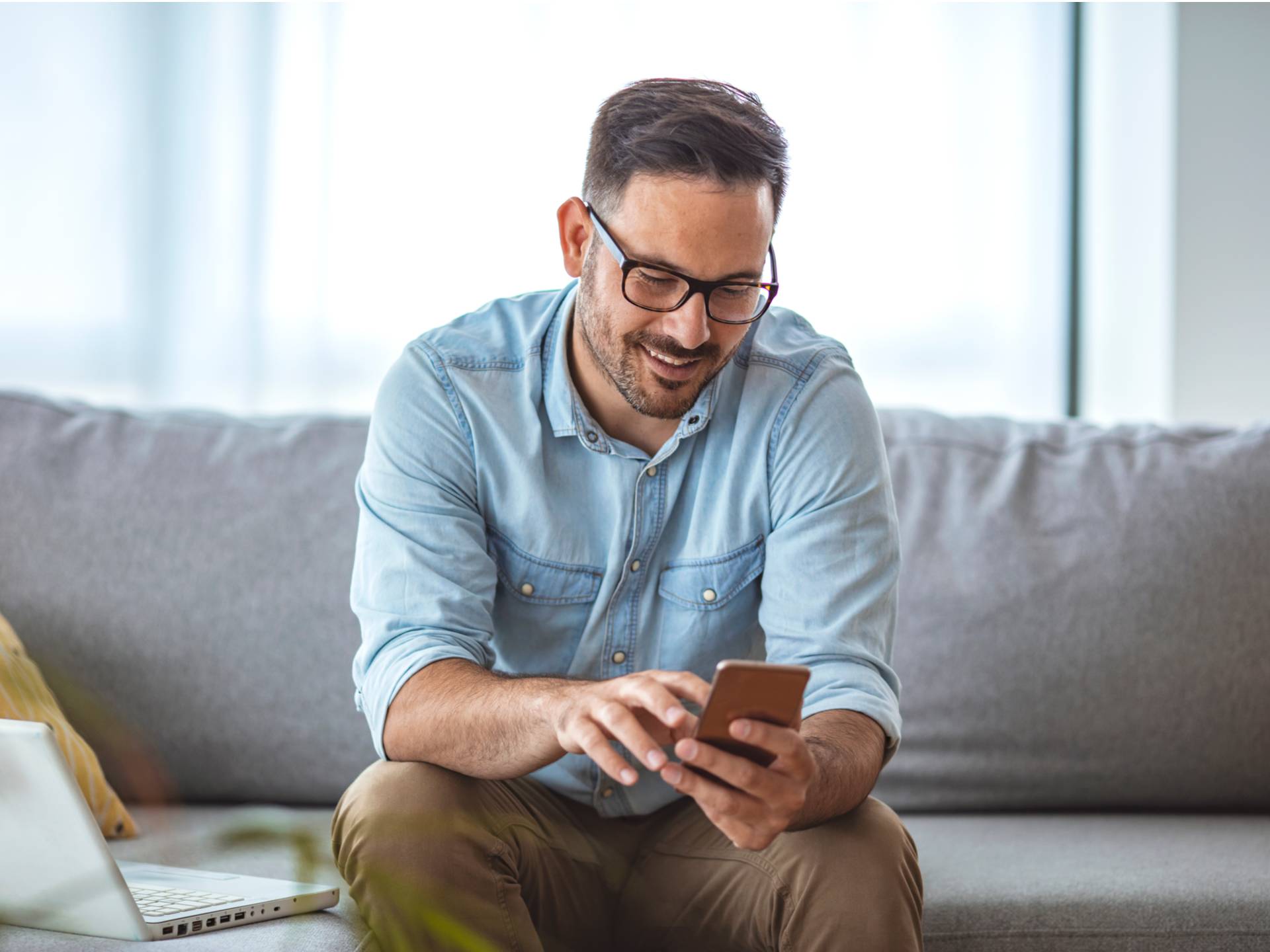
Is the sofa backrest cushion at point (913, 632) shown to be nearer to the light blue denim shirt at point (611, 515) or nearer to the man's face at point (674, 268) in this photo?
the light blue denim shirt at point (611, 515)

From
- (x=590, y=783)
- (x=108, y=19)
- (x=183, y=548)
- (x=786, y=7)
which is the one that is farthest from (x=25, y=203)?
(x=590, y=783)

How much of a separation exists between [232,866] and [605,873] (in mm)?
430

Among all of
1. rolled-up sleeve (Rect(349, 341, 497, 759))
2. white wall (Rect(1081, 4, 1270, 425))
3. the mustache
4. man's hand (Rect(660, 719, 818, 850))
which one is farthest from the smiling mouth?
white wall (Rect(1081, 4, 1270, 425))

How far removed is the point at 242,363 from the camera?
248cm

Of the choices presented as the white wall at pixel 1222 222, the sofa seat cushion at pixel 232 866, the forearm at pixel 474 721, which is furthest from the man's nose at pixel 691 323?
the white wall at pixel 1222 222

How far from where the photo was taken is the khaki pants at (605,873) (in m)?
1.11

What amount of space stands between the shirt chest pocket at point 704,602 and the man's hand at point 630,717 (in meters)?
0.35

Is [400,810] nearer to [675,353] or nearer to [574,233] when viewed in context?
[675,353]

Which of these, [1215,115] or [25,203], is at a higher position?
[1215,115]

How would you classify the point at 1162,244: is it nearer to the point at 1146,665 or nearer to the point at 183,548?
the point at 1146,665

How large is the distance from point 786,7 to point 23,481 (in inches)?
70.4

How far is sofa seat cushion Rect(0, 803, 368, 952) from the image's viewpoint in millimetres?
1036

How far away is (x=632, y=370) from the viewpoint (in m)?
1.40

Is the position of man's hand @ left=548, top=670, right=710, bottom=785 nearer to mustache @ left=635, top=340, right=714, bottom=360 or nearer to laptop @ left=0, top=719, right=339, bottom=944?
laptop @ left=0, top=719, right=339, bottom=944
